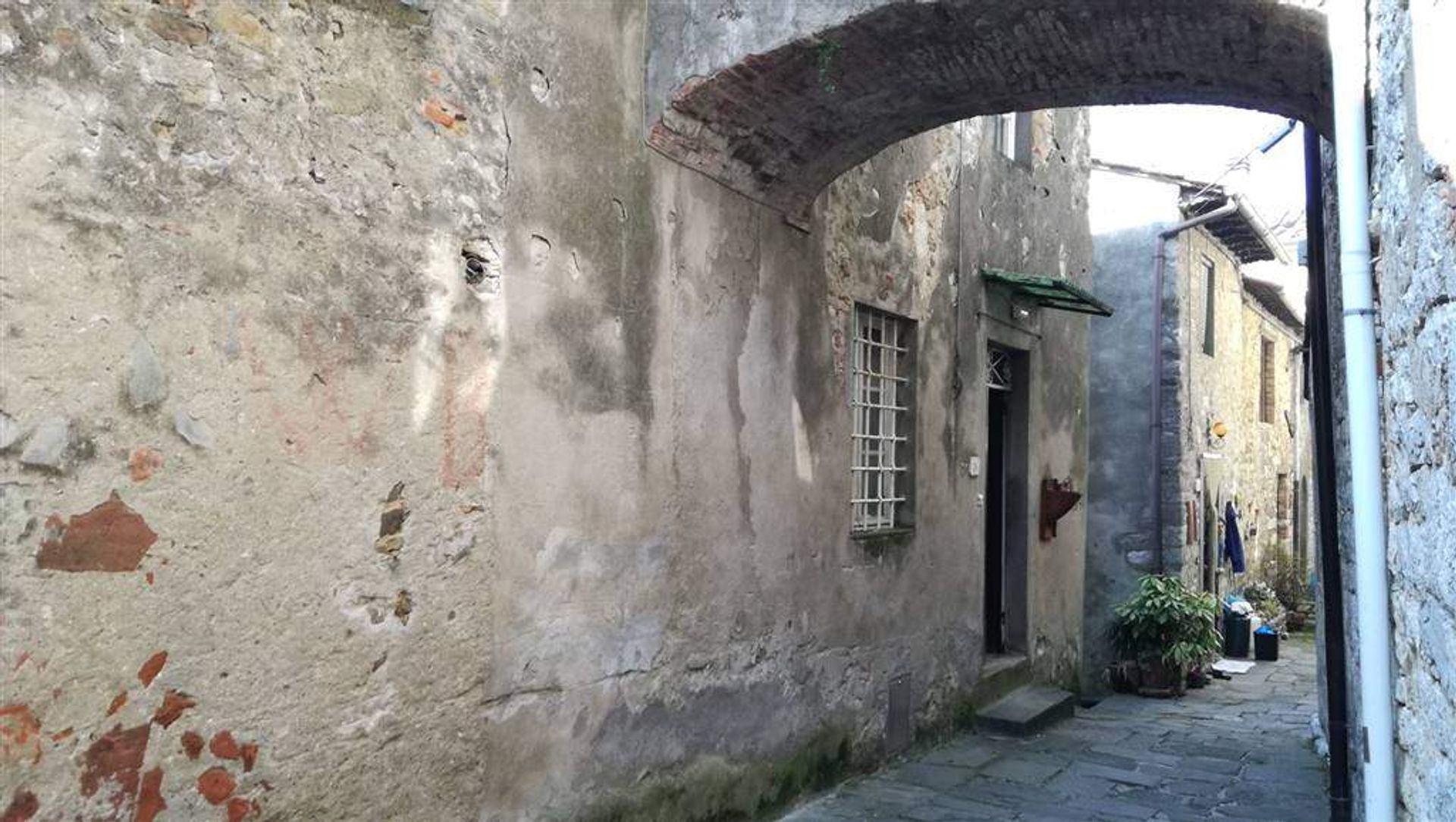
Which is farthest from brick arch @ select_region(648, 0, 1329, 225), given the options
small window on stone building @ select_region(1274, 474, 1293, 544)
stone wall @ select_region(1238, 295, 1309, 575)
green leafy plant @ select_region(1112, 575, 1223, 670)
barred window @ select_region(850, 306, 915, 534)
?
small window on stone building @ select_region(1274, 474, 1293, 544)

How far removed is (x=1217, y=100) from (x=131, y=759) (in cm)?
470

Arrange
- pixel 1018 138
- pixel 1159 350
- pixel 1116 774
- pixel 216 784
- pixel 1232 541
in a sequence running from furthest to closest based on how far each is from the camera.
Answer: pixel 1232 541 < pixel 1159 350 < pixel 1018 138 < pixel 1116 774 < pixel 216 784

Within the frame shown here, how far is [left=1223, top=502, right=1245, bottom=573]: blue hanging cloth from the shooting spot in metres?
14.0

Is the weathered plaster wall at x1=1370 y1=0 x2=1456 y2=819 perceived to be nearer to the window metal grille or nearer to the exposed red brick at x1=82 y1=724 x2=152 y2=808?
the exposed red brick at x1=82 y1=724 x2=152 y2=808

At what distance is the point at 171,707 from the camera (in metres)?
2.98

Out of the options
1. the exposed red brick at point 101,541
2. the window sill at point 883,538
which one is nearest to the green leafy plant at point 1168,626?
the window sill at point 883,538

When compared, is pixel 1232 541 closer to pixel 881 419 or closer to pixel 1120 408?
pixel 1120 408

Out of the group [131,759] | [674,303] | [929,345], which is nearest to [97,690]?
[131,759]

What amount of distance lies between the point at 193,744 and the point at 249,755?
0.18 m

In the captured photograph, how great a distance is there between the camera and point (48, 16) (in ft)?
8.99

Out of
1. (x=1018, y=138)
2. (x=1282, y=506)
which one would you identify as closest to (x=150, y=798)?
(x=1018, y=138)

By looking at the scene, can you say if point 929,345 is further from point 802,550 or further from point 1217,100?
point 1217,100

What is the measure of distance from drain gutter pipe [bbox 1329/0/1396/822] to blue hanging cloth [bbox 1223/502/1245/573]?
1162 centimetres

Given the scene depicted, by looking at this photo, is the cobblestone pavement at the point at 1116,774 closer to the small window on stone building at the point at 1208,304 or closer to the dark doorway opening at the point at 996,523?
the dark doorway opening at the point at 996,523
